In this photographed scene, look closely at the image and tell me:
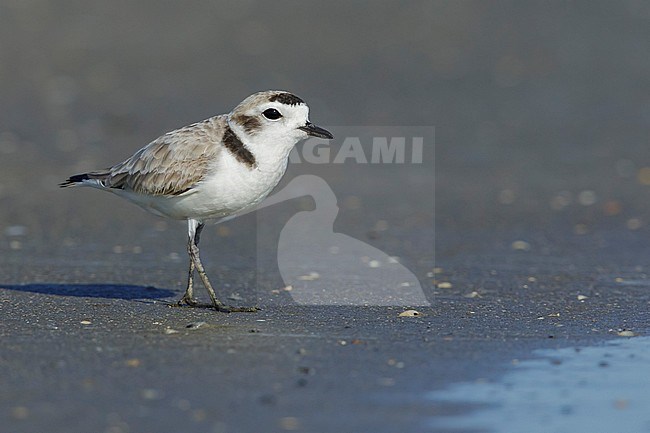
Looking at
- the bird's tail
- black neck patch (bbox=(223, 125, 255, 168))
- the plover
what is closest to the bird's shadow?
the plover

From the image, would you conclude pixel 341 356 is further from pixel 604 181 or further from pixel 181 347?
pixel 604 181

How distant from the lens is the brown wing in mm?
6320

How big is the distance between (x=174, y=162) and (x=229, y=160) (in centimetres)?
41

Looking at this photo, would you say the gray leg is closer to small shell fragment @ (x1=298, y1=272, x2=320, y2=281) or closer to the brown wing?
the brown wing

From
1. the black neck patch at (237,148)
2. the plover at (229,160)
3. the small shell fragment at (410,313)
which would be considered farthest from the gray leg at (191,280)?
the small shell fragment at (410,313)

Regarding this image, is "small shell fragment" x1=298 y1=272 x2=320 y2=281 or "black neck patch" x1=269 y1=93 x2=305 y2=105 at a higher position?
"black neck patch" x1=269 y1=93 x2=305 y2=105

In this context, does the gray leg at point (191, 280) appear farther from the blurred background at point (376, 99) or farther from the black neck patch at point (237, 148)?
the blurred background at point (376, 99)

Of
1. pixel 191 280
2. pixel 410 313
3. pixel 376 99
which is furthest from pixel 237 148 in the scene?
pixel 376 99

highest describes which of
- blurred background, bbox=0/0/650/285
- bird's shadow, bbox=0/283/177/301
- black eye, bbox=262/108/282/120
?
blurred background, bbox=0/0/650/285

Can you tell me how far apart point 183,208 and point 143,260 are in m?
1.68

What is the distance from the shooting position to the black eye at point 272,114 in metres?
6.26

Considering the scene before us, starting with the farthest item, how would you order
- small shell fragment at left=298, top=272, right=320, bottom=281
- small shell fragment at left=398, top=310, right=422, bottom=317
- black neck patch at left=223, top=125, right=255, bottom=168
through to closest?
small shell fragment at left=298, top=272, right=320, bottom=281 → small shell fragment at left=398, top=310, right=422, bottom=317 → black neck patch at left=223, top=125, right=255, bottom=168

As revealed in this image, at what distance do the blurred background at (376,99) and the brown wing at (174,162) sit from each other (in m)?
1.53

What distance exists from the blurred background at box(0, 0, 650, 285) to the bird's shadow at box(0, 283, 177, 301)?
37.9 inches
